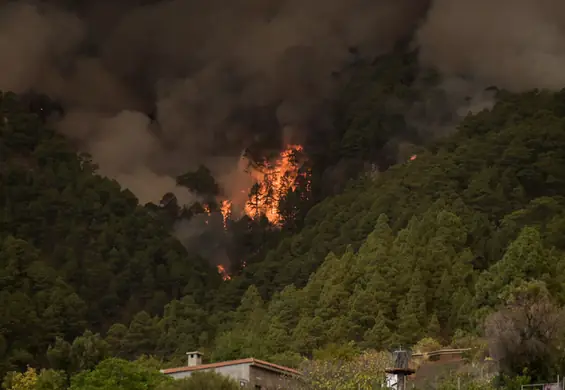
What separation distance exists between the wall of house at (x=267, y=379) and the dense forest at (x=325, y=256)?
459 cm

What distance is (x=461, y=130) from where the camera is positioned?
387 feet

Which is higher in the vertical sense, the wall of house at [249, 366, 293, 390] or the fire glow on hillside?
the fire glow on hillside

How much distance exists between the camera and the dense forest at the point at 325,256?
73250mm

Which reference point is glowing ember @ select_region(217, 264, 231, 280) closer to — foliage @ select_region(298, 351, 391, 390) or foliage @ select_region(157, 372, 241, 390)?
foliage @ select_region(298, 351, 391, 390)

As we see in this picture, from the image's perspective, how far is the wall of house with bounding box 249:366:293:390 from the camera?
6059 centimetres

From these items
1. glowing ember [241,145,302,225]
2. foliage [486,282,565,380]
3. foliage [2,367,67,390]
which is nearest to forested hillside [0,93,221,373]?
glowing ember [241,145,302,225]

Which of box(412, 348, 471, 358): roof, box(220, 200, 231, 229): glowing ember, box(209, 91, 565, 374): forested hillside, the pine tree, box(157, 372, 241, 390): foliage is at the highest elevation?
box(220, 200, 231, 229): glowing ember

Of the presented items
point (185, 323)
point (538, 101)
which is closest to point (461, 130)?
point (538, 101)

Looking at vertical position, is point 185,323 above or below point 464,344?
above

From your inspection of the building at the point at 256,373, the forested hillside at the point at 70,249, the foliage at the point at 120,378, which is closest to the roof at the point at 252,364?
the building at the point at 256,373

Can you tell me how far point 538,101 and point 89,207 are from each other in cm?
4636

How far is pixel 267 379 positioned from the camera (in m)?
61.9

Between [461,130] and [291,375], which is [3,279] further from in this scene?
[291,375]

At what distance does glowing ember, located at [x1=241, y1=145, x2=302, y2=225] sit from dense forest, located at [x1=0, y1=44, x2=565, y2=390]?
1.15 metres
